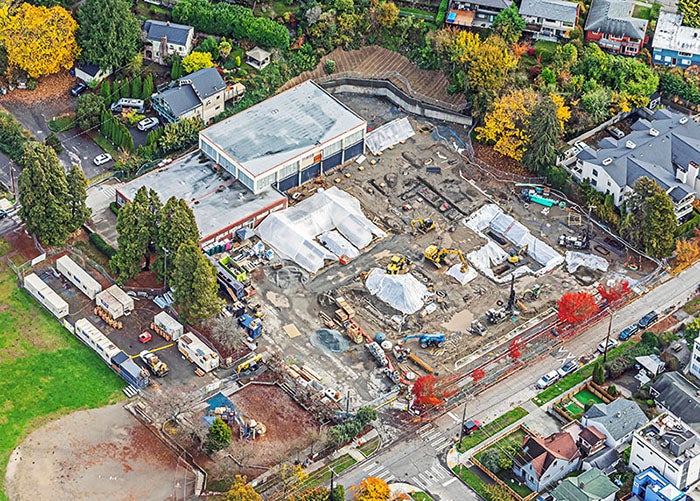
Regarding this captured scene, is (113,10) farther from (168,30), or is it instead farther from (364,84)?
(364,84)

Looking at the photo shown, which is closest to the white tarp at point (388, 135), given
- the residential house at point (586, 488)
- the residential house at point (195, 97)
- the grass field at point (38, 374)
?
the residential house at point (195, 97)

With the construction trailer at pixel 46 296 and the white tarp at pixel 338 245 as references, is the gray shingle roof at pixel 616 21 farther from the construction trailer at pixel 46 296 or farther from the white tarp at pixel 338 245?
the construction trailer at pixel 46 296

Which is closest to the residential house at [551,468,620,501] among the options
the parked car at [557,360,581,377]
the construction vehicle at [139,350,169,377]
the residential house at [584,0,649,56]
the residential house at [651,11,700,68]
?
the parked car at [557,360,581,377]

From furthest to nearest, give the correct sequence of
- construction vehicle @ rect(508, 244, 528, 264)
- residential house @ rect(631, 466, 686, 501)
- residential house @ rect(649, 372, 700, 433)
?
1. construction vehicle @ rect(508, 244, 528, 264)
2. residential house @ rect(649, 372, 700, 433)
3. residential house @ rect(631, 466, 686, 501)

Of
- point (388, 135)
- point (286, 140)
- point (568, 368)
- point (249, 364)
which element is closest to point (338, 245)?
point (286, 140)

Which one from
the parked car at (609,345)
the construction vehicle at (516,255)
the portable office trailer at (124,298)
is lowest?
the parked car at (609,345)

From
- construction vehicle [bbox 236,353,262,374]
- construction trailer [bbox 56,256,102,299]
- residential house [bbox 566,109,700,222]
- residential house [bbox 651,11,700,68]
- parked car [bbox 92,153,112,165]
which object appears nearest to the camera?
construction vehicle [bbox 236,353,262,374]

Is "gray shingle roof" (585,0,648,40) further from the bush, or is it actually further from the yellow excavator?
the bush
